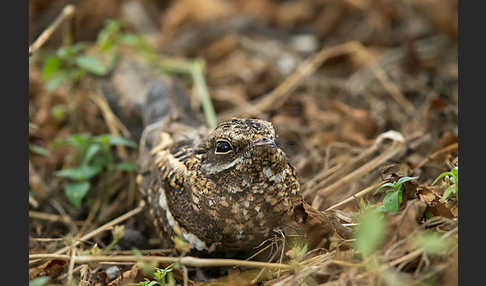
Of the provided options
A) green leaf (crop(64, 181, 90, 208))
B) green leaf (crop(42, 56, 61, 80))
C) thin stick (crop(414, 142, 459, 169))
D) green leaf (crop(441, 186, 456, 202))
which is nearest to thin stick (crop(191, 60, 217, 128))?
green leaf (crop(64, 181, 90, 208))

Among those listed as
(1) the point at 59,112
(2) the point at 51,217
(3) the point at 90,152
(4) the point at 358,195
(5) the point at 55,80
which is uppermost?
(5) the point at 55,80

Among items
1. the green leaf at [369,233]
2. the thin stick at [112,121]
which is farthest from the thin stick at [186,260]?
the thin stick at [112,121]

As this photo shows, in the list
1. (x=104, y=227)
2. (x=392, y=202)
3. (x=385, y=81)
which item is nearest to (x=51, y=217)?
(x=104, y=227)

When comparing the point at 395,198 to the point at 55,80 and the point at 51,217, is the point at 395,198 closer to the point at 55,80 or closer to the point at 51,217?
the point at 51,217

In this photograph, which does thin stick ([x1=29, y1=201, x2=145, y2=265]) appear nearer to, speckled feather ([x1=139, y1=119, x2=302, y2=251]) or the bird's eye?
speckled feather ([x1=139, y1=119, x2=302, y2=251])

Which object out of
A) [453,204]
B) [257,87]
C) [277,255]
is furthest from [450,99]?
[277,255]

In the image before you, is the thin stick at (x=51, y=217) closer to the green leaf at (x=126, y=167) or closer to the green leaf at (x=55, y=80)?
the green leaf at (x=126, y=167)
